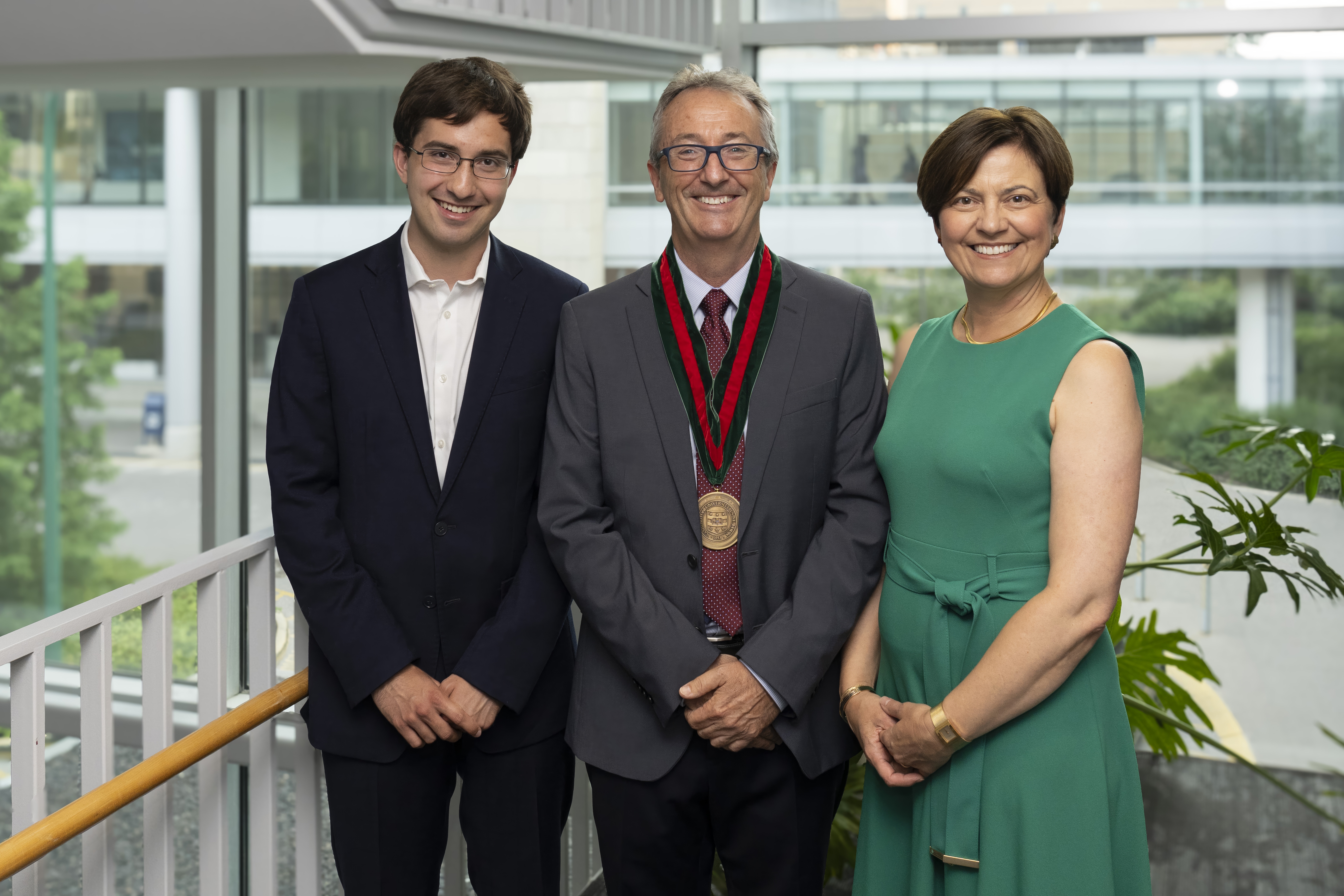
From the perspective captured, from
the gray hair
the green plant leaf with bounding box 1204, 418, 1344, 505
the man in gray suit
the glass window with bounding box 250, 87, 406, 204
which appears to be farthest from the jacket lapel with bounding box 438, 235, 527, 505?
the glass window with bounding box 250, 87, 406, 204

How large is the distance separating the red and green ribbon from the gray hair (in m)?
0.17

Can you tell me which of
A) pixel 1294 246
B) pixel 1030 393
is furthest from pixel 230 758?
pixel 1294 246

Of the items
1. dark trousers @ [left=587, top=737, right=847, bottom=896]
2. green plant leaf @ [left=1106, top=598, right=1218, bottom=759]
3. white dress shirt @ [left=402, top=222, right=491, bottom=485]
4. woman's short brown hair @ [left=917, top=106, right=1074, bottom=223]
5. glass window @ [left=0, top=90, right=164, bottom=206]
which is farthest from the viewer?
glass window @ [left=0, top=90, right=164, bottom=206]

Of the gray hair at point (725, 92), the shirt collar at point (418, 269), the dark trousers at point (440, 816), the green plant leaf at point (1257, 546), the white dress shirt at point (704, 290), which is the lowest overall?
the dark trousers at point (440, 816)

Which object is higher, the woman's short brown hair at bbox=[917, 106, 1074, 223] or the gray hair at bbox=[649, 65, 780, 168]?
the gray hair at bbox=[649, 65, 780, 168]

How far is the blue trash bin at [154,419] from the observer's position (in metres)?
4.71

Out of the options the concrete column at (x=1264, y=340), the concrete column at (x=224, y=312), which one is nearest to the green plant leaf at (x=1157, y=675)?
the concrete column at (x=1264, y=340)

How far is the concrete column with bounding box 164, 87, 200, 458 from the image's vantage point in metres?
4.47

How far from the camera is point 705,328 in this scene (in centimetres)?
196

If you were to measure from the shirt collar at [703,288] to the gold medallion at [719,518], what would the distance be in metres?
0.31

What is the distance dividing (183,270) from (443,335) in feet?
9.57

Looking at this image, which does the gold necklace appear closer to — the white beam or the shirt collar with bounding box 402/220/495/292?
the shirt collar with bounding box 402/220/495/292

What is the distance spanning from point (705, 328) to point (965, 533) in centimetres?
54

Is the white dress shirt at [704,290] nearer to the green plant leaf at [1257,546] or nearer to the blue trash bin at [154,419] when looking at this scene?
the green plant leaf at [1257,546]
